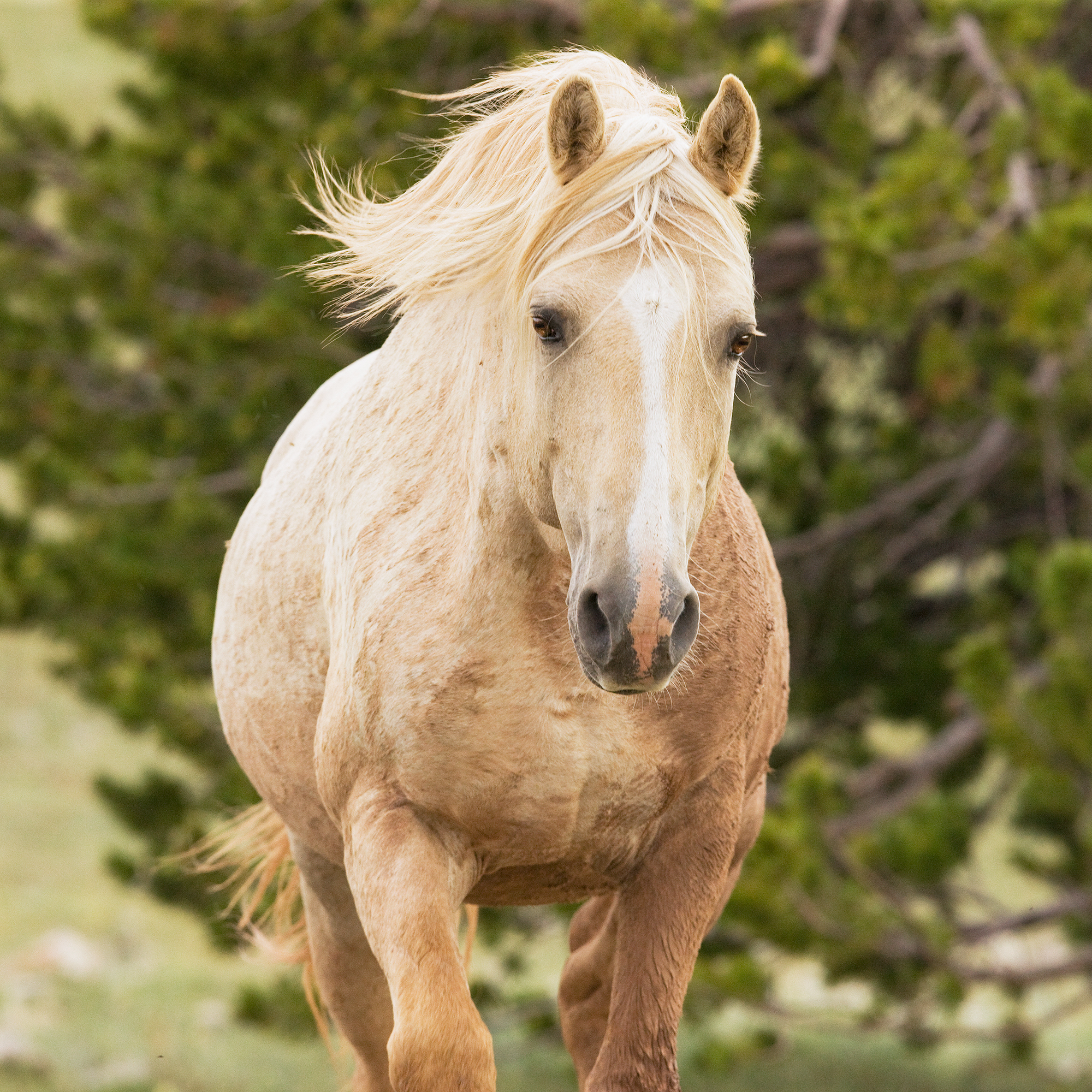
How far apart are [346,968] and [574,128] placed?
6.07ft

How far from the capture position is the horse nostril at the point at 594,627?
2025 mm

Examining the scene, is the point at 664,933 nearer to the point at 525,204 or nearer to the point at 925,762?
the point at 525,204

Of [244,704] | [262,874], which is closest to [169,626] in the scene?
[262,874]

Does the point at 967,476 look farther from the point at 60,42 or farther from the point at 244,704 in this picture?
the point at 60,42

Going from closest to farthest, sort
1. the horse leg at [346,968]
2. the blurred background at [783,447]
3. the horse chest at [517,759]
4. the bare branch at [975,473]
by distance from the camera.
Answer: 1. the horse chest at [517,759]
2. the horse leg at [346,968]
3. the blurred background at [783,447]
4. the bare branch at [975,473]

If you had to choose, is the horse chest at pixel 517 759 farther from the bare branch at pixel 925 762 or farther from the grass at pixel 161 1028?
the bare branch at pixel 925 762

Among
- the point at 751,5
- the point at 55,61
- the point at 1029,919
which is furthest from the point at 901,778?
the point at 55,61

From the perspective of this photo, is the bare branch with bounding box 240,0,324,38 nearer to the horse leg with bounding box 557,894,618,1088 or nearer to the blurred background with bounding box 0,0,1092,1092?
the blurred background with bounding box 0,0,1092,1092

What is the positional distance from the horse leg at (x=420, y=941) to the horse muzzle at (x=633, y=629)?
557 millimetres

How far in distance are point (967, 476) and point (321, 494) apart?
552cm

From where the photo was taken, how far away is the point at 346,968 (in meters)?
3.24

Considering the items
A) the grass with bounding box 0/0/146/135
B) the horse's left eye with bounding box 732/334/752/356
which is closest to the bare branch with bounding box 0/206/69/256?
the horse's left eye with bounding box 732/334/752/356

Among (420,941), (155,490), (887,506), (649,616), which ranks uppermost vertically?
(155,490)

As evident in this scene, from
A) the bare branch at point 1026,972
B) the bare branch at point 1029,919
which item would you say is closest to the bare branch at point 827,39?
the bare branch at point 1029,919
